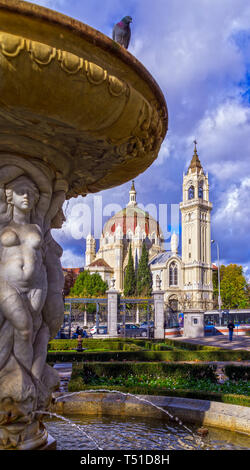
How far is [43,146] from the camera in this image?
10.7 ft

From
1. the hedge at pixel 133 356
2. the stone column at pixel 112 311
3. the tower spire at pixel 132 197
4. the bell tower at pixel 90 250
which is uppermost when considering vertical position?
the tower spire at pixel 132 197

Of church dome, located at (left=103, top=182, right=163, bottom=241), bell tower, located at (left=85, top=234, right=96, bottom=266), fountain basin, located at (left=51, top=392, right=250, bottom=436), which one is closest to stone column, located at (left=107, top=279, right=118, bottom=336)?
fountain basin, located at (left=51, top=392, right=250, bottom=436)

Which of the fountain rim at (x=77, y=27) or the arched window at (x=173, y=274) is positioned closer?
the fountain rim at (x=77, y=27)

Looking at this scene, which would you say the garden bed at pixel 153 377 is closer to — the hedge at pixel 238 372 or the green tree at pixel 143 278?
the hedge at pixel 238 372

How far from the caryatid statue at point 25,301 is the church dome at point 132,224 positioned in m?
60.5

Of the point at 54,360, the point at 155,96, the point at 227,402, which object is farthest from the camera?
the point at 54,360

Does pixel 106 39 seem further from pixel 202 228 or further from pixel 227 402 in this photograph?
pixel 202 228

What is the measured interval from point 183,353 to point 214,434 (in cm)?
760

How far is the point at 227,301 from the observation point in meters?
49.4

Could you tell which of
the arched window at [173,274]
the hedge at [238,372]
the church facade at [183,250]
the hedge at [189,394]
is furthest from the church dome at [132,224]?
the hedge at [189,394]

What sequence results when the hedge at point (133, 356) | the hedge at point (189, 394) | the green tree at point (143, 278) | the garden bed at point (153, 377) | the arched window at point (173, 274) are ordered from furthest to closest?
the arched window at point (173, 274) → the green tree at point (143, 278) → the hedge at point (133, 356) → the garden bed at point (153, 377) → the hedge at point (189, 394)

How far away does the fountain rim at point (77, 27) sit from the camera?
2.14 m

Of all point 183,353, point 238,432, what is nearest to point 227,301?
point 183,353

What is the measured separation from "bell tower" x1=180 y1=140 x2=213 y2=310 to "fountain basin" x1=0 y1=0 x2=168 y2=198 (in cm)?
5047
